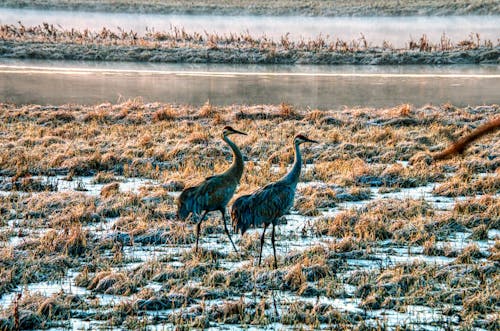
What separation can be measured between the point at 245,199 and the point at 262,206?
22cm

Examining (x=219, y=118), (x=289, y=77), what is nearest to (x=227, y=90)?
(x=289, y=77)

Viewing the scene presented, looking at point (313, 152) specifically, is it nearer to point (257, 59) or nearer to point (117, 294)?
point (117, 294)

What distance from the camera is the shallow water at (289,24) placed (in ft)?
125

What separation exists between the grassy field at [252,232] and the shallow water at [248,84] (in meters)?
3.76

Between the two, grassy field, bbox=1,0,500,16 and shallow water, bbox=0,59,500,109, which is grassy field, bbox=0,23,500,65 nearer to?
shallow water, bbox=0,59,500,109

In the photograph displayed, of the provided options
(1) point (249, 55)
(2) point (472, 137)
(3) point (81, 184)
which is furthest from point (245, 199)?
(1) point (249, 55)

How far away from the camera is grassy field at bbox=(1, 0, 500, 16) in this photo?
4794 centimetres

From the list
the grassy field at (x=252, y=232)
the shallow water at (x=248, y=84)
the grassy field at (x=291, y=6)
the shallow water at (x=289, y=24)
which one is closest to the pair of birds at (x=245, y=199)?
the grassy field at (x=252, y=232)

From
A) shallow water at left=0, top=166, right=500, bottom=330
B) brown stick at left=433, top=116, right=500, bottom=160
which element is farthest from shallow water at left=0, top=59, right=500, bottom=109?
brown stick at left=433, top=116, right=500, bottom=160

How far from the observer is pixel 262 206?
8.67 m

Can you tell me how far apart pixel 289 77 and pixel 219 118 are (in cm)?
753

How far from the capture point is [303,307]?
7719 millimetres

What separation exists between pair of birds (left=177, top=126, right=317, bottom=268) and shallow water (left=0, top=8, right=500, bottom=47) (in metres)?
26.3

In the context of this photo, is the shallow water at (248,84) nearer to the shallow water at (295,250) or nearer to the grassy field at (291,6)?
the shallow water at (295,250)
